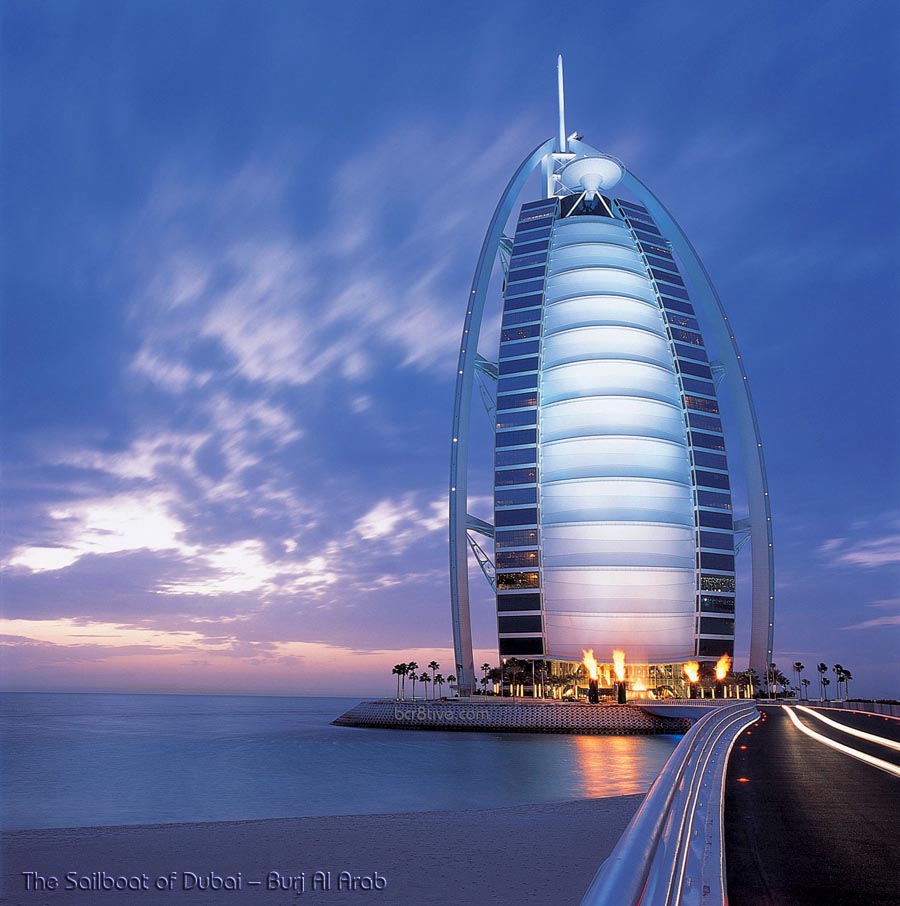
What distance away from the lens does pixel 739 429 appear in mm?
136875

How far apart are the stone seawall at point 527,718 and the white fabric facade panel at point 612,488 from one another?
23.9m

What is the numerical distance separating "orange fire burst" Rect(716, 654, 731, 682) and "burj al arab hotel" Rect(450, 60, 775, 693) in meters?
1.36

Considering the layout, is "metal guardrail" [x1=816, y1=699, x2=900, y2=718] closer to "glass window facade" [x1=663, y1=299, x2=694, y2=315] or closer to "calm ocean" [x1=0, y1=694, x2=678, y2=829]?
"calm ocean" [x1=0, y1=694, x2=678, y2=829]

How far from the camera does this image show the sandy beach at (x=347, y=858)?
17.6 metres

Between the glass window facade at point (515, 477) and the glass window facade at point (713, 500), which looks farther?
the glass window facade at point (713, 500)

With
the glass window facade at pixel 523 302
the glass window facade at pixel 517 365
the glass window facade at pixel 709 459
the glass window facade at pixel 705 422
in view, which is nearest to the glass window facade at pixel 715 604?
the glass window facade at pixel 709 459

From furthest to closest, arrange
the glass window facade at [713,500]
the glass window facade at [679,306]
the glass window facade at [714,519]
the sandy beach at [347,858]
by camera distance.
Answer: the glass window facade at [679,306] → the glass window facade at [713,500] → the glass window facade at [714,519] → the sandy beach at [347,858]

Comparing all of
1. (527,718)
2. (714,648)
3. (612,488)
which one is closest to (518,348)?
(612,488)

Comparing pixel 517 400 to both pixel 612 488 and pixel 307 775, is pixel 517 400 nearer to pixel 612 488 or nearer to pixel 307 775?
pixel 612 488

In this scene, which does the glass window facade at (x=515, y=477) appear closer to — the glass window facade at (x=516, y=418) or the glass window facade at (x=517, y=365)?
the glass window facade at (x=516, y=418)

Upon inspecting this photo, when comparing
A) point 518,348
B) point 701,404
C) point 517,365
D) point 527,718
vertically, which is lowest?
A: point 527,718

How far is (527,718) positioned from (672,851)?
96.2m

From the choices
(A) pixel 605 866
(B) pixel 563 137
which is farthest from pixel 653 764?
(B) pixel 563 137

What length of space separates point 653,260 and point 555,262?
1841 centimetres
